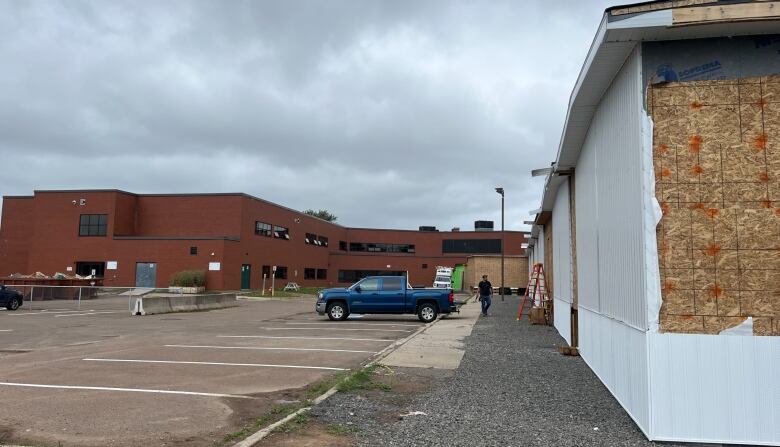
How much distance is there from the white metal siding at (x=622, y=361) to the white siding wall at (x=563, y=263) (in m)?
3.50

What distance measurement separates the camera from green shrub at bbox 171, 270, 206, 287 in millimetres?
46062

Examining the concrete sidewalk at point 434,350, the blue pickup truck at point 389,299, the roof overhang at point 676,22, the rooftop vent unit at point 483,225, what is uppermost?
the rooftop vent unit at point 483,225

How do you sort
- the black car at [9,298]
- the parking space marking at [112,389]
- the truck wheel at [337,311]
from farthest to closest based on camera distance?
the black car at [9,298]
the truck wheel at [337,311]
the parking space marking at [112,389]

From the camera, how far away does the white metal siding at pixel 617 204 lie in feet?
21.2

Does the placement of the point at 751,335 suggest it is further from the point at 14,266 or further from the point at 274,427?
the point at 14,266

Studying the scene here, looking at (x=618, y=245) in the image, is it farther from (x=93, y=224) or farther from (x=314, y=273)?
(x=314, y=273)

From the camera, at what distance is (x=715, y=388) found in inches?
233

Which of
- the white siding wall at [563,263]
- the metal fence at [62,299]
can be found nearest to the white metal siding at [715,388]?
the white siding wall at [563,263]

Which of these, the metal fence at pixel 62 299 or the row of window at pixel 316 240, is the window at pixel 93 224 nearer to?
the metal fence at pixel 62 299

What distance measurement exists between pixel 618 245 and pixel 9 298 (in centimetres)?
2920

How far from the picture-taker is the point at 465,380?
31.3 ft

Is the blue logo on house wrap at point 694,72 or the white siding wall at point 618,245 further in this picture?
the white siding wall at point 618,245

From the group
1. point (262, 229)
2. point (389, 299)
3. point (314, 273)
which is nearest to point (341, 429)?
point (389, 299)

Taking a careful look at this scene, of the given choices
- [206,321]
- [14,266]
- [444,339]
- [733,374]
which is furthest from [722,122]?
[14,266]
